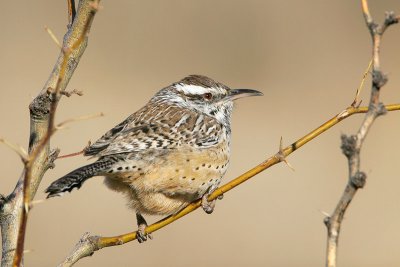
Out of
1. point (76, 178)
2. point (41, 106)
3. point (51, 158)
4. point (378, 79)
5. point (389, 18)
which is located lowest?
point (76, 178)

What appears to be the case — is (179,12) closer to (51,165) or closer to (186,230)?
(186,230)

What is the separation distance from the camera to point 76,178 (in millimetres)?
2746

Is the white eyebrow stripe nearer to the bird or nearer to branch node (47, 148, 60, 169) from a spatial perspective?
the bird

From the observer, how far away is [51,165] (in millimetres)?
2213

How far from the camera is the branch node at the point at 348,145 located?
62.3 inches

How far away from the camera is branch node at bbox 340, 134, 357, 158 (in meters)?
1.58

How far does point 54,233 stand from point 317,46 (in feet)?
11.9

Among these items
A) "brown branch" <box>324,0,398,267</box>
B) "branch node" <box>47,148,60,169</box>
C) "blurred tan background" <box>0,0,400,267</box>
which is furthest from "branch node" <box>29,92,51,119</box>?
"blurred tan background" <box>0,0,400,267</box>

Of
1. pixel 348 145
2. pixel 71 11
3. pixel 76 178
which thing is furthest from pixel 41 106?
pixel 348 145

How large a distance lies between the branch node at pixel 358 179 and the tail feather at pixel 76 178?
3.72ft

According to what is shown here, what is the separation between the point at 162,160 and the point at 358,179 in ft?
6.59

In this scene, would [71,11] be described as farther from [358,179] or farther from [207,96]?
[207,96]

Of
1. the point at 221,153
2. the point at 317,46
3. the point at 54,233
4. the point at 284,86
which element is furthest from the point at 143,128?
the point at 317,46

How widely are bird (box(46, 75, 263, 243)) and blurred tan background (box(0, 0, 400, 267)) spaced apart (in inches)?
107
